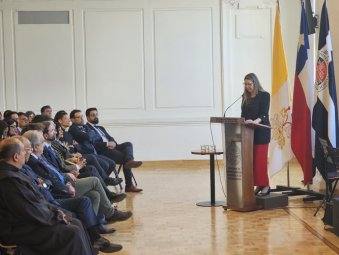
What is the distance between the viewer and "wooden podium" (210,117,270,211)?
20.3 ft

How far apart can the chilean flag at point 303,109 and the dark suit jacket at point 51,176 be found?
3.15 meters

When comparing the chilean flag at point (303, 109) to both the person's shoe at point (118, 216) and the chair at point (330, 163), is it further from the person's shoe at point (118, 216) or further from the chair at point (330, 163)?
the person's shoe at point (118, 216)

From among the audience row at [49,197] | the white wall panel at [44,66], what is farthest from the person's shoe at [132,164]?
the white wall panel at [44,66]

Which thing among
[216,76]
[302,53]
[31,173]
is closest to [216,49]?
[216,76]

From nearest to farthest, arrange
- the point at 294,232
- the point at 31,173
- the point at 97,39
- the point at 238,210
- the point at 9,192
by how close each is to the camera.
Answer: the point at 9,192 → the point at 31,173 → the point at 294,232 → the point at 238,210 → the point at 97,39

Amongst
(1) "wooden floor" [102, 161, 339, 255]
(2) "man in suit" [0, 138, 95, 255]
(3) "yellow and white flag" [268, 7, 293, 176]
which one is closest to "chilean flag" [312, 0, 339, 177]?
(3) "yellow and white flag" [268, 7, 293, 176]

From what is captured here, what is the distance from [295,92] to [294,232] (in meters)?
2.16

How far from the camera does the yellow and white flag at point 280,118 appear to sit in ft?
22.7

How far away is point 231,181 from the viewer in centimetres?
633

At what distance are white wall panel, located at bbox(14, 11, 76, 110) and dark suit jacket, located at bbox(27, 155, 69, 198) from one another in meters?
6.75

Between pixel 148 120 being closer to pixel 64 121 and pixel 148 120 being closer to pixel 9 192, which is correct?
pixel 64 121

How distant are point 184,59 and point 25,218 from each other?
822cm

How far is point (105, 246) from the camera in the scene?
4.75 meters

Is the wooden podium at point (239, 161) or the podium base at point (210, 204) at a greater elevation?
the wooden podium at point (239, 161)
